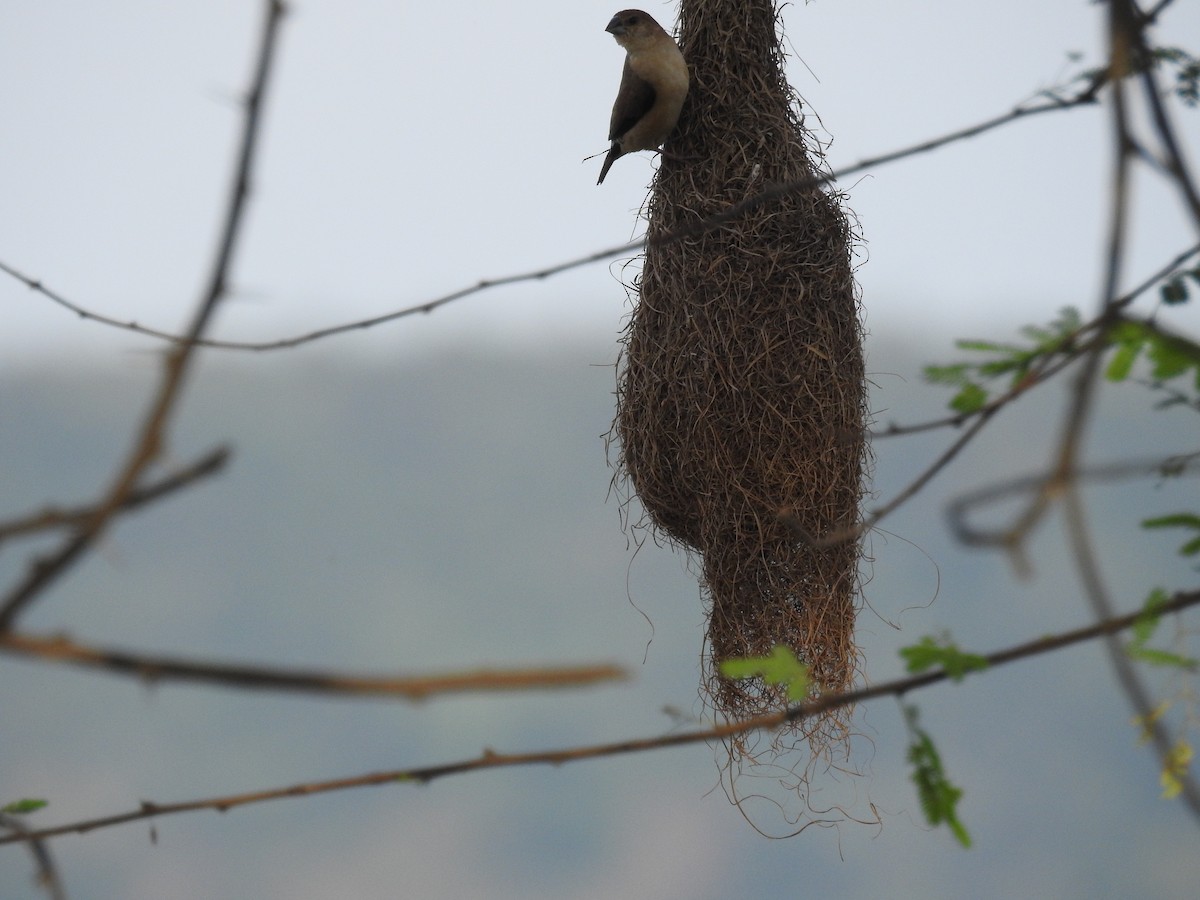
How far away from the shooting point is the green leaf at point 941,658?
73 centimetres

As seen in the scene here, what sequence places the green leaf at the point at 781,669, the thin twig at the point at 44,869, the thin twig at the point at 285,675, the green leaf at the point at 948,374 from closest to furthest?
the thin twig at the point at 285,675 → the thin twig at the point at 44,869 → the green leaf at the point at 781,669 → the green leaf at the point at 948,374

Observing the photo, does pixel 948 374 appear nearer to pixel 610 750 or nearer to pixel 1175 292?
pixel 1175 292

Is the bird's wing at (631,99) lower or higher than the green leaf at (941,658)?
higher

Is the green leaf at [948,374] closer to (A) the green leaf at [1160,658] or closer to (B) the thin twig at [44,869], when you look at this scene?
(A) the green leaf at [1160,658]

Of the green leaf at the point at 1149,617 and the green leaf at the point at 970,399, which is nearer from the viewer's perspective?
the green leaf at the point at 1149,617

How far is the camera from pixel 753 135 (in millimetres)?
1820

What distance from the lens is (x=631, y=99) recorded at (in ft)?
5.77

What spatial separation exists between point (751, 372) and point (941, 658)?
3.31ft

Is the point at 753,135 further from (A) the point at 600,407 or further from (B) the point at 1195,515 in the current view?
(A) the point at 600,407

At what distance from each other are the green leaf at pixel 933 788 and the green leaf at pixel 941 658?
56 mm

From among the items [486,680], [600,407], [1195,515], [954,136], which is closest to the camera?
[486,680]

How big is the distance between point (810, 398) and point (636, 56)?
23.1 inches

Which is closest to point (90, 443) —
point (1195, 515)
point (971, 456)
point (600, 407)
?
point (600, 407)

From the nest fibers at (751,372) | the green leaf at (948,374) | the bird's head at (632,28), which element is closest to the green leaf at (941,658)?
the green leaf at (948,374)
